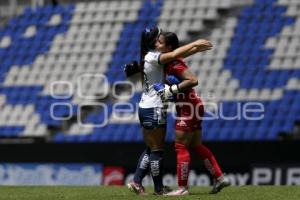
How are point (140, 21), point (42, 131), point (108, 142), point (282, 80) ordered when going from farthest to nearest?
1. point (140, 21)
2. point (42, 131)
3. point (282, 80)
4. point (108, 142)

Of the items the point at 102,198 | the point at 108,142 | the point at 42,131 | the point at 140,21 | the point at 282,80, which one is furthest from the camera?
the point at 140,21

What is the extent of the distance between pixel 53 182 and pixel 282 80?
19.3 ft

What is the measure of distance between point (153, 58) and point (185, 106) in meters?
0.66

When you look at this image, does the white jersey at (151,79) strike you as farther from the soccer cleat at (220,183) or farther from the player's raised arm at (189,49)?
the soccer cleat at (220,183)

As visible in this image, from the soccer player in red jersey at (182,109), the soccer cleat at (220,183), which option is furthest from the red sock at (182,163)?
the soccer cleat at (220,183)

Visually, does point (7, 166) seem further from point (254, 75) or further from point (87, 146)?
point (254, 75)

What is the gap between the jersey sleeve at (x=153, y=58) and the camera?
8430 mm

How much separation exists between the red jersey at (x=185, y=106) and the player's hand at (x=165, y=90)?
0.51 feet

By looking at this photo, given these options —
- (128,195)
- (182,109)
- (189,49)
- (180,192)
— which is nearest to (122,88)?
(128,195)

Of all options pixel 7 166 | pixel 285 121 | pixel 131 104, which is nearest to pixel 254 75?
pixel 285 121

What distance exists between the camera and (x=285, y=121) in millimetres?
16906

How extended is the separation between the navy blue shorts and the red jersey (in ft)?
0.58

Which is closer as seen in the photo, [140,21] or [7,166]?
[7,166]

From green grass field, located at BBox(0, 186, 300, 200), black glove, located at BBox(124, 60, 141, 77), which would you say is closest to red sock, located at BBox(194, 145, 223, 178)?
green grass field, located at BBox(0, 186, 300, 200)
